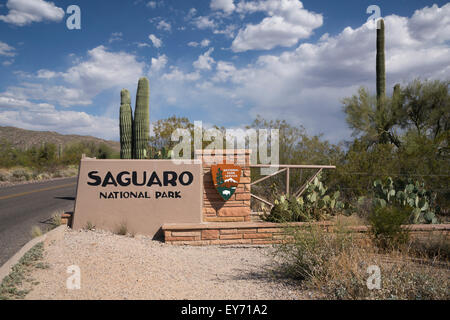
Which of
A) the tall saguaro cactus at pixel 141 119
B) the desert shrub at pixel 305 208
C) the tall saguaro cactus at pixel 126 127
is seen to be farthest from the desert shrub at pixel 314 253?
the tall saguaro cactus at pixel 126 127

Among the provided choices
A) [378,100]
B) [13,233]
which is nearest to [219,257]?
[13,233]

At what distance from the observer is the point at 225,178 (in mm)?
7352

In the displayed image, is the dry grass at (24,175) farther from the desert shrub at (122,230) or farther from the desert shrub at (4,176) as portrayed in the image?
the desert shrub at (122,230)

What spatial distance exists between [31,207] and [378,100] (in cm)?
1788

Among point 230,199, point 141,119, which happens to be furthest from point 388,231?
point 141,119

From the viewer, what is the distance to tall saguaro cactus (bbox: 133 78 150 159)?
1362 centimetres

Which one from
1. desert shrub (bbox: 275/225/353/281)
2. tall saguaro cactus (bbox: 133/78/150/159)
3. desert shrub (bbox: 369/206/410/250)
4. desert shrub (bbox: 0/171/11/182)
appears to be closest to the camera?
desert shrub (bbox: 275/225/353/281)

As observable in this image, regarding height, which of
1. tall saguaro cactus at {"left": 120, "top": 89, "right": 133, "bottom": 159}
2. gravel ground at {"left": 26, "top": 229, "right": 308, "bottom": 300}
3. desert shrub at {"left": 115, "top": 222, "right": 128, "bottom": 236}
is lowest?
gravel ground at {"left": 26, "top": 229, "right": 308, "bottom": 300}

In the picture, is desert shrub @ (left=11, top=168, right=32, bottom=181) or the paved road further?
desert shrub @ (left=11, top=168, right=32, bottom=181)

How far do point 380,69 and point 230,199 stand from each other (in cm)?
1526

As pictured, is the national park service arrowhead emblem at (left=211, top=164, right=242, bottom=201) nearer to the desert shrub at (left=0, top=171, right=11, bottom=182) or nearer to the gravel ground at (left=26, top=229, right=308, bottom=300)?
the gravel ground at (left=26, top=229, right=308, bottom=300)

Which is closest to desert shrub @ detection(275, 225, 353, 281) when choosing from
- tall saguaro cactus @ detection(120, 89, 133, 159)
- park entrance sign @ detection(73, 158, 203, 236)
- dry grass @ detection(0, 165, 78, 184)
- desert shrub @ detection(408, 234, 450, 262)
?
desert shrub @ detection(408, 234, 450, 262)

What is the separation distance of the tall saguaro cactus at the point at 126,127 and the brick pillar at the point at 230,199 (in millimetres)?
7008

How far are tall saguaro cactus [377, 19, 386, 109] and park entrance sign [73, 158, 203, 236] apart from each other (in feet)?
49.2
